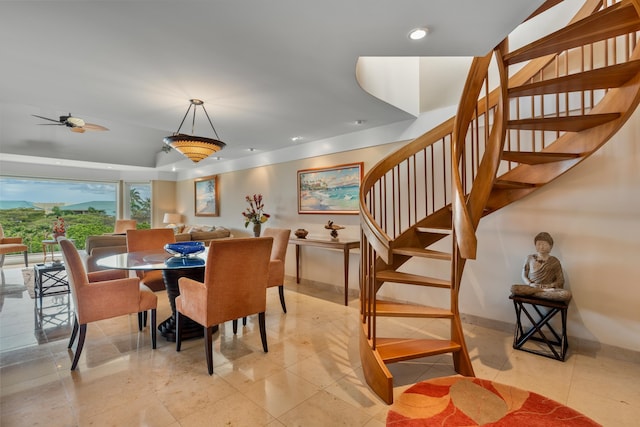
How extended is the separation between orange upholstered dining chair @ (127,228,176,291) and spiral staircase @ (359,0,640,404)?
2616 millimetres

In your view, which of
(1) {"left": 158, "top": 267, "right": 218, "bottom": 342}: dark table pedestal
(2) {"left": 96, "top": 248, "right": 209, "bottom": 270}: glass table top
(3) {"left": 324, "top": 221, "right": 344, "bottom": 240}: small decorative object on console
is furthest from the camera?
(3) {"left": 324, "top": 221, "right": 344, "bottom": 240}: small decorative object on console

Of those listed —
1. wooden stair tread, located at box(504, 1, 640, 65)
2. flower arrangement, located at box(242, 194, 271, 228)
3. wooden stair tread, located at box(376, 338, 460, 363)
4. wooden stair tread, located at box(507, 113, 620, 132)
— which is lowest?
wooden stair tread, located at box(376, 338, 460, 363)

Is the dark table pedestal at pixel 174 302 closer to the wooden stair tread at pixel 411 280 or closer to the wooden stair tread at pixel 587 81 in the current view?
the wooden stair tread at pixel 411 280

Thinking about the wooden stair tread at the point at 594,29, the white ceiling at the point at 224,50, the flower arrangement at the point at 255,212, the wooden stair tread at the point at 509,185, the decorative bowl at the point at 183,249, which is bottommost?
the decorative bowl at the point at 183,249

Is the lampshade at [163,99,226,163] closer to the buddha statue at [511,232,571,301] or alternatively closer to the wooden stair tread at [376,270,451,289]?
the wooden stair tread at [376,270,451,289]

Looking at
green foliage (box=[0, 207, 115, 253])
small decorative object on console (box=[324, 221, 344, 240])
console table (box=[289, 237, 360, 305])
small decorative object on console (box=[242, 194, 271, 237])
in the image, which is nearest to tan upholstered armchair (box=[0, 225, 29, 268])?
green foliage (box=[0, 207, 115, 253])

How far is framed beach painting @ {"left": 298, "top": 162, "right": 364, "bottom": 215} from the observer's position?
4.27m

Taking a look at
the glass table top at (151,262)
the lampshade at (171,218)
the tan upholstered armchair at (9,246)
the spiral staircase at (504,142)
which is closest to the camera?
the spiral staircase at (504,142)

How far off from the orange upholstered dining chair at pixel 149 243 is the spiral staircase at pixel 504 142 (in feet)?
Answer: 8.58

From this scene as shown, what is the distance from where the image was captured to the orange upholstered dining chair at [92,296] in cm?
231

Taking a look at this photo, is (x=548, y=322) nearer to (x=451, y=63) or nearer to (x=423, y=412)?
(x=423, y=412)

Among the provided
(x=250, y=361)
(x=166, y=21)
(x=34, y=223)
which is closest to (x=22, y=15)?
(x=166, y=21)

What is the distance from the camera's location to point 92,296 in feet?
7.69

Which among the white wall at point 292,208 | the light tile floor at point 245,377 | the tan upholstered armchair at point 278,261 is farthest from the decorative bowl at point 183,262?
the white wall at point 292,208
